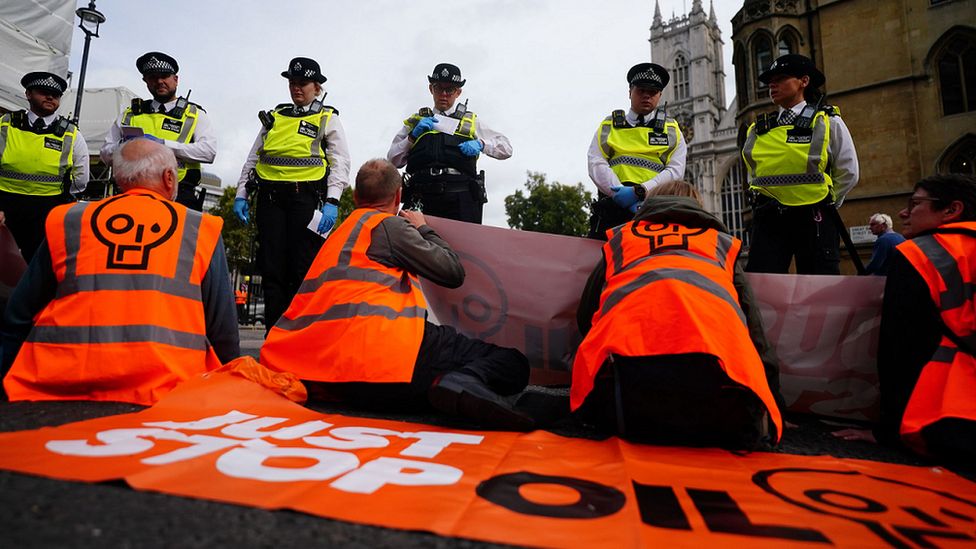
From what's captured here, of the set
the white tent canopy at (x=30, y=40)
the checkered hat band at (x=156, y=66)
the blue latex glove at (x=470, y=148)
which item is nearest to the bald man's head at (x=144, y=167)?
the checkered hat band at (x=156, y=66)

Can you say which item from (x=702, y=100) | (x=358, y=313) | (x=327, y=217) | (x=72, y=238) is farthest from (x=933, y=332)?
(x=702, y=100)

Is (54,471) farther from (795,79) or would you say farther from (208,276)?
(795,79)

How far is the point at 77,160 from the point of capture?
5.39 meters

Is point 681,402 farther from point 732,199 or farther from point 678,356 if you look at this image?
point 732,199

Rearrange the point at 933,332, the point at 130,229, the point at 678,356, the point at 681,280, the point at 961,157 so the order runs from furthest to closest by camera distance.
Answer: the point at 961,157, the point at 130,229, the point at 933,332, the point at 681,280, the point at 678,356

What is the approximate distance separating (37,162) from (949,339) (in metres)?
6.98

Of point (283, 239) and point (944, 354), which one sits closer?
point (944, 354)

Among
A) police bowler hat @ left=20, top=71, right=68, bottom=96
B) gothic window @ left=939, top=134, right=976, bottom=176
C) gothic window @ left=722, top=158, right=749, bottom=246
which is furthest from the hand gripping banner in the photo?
gothic window @ left=722, top=158, right=749, bottom=246

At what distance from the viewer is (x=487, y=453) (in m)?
1.99

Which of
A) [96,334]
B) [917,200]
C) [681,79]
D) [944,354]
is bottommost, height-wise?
[944,354]

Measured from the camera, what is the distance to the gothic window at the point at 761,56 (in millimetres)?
21016

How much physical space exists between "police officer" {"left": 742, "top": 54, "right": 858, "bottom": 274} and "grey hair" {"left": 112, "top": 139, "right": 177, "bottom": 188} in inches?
166

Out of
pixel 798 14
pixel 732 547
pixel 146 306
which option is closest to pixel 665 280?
pixel 732 547

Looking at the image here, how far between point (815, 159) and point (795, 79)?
0.71 m
